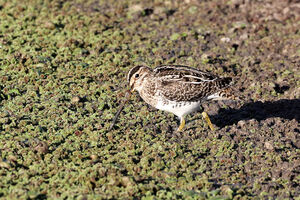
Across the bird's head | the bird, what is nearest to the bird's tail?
the bird

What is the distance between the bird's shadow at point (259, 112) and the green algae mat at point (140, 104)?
0.02 m

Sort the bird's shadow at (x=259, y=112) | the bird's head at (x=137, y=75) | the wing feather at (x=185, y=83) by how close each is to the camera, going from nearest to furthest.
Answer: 1. the wing feather at (x=185, y=83)
2. the bird's head at (x=137, y=75)
3. the bird's shadow at (x=259, y=112)

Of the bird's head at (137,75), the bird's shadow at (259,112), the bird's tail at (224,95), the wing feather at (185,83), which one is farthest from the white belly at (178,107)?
the bird's shadow at (259,112)

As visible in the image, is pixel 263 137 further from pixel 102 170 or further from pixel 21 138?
pixel 21 138

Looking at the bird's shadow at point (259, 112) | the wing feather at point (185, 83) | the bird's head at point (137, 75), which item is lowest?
the bird's shadow at point (259, 112)

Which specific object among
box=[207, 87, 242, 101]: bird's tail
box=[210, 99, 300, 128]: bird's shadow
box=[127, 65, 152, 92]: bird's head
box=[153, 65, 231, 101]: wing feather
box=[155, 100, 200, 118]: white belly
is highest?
box=[127, 65, 152, 92]: bird's head

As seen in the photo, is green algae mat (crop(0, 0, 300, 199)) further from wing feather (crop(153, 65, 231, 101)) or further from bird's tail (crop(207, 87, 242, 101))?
wing feather (crop(153, 65, 231, 101))

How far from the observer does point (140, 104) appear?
11.5 metres

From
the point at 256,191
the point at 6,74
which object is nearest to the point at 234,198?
the point at 256,191

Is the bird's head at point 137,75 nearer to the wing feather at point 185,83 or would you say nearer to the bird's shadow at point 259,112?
the wing feather at point 185,83

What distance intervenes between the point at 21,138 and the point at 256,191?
4.52 metres

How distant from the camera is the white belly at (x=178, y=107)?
1028 centimetres

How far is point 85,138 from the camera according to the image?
9.95 meters

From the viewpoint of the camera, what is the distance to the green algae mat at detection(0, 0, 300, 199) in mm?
8781
